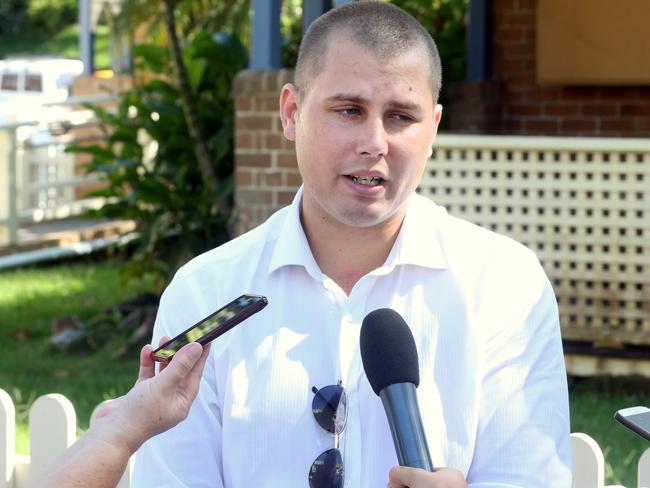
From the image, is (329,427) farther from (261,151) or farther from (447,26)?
(447,26)

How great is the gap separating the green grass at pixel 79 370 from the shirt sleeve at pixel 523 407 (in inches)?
113

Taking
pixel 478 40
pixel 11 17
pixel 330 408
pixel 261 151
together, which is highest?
pixel 11 17

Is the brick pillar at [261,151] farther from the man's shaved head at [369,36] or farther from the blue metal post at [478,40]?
the man's shaved head at [369,36]

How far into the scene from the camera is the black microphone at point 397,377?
6.61 ft

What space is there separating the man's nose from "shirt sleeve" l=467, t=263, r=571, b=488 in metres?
0.43

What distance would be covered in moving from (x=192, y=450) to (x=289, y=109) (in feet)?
2.74

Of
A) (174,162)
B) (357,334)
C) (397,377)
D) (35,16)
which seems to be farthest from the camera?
(35,16)

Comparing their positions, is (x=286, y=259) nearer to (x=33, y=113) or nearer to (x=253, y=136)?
(x=253, y=136)

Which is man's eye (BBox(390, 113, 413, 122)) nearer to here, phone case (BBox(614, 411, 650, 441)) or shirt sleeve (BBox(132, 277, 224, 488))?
shirt sleeve (BBox(132, 277, 224, 488))

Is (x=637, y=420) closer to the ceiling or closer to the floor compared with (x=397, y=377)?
closer to the floor

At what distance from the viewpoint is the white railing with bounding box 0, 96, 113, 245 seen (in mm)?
12922

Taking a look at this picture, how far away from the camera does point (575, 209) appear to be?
23.9 feet

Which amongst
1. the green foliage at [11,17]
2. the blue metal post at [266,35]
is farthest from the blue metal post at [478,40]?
the green foliage at [11,17]

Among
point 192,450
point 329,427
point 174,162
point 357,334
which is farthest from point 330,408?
point 174,162
